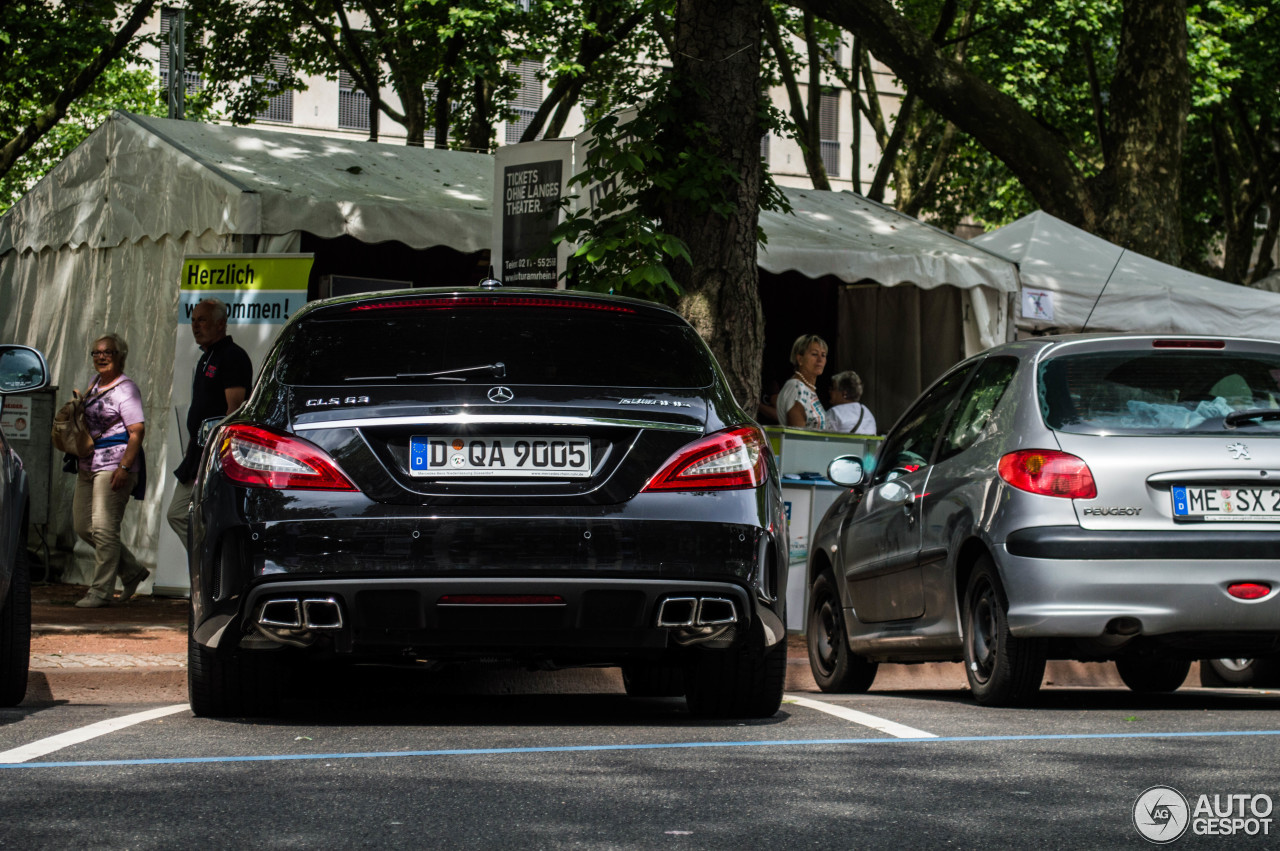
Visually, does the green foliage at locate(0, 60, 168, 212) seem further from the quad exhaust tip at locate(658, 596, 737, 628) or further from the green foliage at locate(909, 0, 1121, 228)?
the quad exhaust tip at locate(658, 596, 737, 628)

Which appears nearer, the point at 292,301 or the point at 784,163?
the point at 292,301

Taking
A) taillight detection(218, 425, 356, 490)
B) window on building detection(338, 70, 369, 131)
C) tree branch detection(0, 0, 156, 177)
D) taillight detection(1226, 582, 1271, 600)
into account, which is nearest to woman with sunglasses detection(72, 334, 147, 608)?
taillight detection(218, 425, 356, 490)

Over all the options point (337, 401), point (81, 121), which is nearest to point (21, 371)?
point (337, 401)

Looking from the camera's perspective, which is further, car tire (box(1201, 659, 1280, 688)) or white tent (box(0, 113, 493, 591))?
white tent (box(0, 113, 493, 591))

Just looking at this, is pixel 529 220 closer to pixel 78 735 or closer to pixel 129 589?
pixel 129 589

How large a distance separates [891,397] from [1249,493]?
10197mm

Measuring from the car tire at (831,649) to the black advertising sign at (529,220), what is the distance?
3.15m

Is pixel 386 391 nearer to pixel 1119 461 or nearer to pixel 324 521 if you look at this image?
pixel 324 521

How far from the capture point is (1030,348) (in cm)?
707

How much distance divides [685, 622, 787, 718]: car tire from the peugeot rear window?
4.73 ft

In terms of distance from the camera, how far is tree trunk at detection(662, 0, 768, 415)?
34.4ft

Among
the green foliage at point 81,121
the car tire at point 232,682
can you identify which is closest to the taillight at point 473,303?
→ the car tire at point 232,682

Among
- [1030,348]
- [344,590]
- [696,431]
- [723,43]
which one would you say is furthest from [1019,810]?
[723,43]

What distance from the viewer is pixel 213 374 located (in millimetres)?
10734
